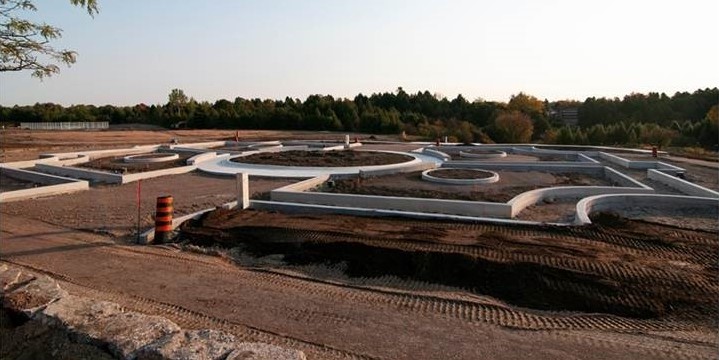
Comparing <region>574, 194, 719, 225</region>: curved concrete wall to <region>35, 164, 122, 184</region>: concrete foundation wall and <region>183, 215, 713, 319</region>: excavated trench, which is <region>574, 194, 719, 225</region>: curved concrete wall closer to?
<region>183, 215, 713, 319</region>: excavated trench

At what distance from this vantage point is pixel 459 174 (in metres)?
15.8

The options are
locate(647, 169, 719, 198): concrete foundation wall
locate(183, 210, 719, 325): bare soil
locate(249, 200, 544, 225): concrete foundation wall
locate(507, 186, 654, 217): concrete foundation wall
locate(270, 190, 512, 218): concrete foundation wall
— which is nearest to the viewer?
locate(183, 210, 719, 325): bare soil

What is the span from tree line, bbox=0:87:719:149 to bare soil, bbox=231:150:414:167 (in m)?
18.5

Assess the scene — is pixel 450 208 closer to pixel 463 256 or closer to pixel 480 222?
pixel 480 222

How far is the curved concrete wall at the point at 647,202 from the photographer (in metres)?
11.2

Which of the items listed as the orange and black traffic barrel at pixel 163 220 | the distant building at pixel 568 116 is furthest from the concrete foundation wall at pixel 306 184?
the distant building at pixel 568 116

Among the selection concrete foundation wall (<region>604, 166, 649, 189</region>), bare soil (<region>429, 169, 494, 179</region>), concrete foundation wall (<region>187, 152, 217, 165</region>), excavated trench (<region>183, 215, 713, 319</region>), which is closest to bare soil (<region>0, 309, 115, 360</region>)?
excavated trench (<region>183, 215, 713, 319</region>)

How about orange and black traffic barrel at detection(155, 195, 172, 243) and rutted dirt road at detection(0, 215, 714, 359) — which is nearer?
rutted dirt road at detection(0, 215, 714, 359)

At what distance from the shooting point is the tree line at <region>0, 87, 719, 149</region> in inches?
1582

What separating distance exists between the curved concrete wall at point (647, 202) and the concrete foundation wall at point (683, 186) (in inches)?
43.6

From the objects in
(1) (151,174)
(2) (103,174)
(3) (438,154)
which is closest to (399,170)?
(3) (438,154)

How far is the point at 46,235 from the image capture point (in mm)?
8617

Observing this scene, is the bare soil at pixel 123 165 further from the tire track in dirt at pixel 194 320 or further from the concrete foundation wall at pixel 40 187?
the tire track in dirt at pixel 194 320

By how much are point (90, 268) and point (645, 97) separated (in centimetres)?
6583
